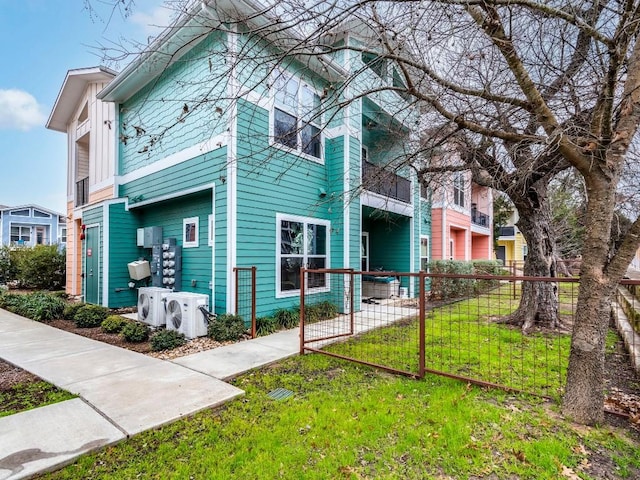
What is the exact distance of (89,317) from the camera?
7.27m

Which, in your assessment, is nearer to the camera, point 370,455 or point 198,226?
point 370,455

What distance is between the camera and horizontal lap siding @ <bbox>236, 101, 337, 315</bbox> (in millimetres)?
6676

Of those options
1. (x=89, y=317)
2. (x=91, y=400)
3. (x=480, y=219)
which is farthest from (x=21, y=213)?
(x=480, y=219)

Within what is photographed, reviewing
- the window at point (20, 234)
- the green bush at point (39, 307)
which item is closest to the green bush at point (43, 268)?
the green bush at point (39, 307)

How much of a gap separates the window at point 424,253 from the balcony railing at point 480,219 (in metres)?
6.95

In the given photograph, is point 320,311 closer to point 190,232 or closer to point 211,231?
point 211,231

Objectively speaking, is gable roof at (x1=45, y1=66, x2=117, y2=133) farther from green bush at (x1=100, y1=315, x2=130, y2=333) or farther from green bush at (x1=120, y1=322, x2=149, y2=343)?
green bush at (x1=120, y1=322, x2=149, y2=343)

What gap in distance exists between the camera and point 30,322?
7633 mm

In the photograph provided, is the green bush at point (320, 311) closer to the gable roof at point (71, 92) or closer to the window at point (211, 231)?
the window at point (211, 231)

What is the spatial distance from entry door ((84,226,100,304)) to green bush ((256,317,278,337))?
209 inches

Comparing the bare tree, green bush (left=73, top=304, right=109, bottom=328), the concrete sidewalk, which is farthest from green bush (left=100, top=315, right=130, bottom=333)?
the bare tree

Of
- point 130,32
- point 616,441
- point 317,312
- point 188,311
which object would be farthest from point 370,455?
point 317,312

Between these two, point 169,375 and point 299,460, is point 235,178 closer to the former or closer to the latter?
point 169,375

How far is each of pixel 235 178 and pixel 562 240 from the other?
53.3ft
